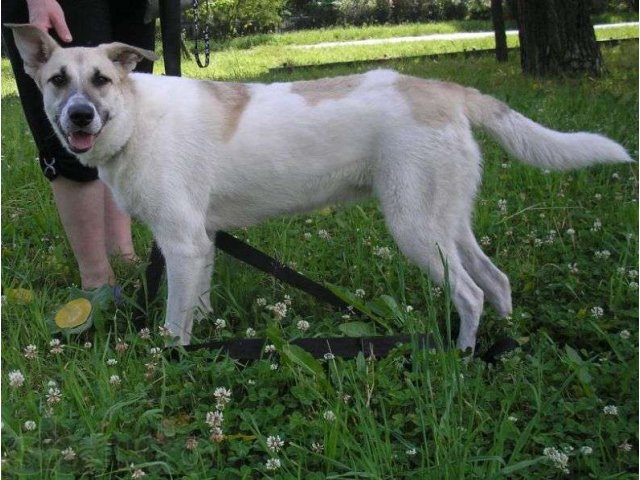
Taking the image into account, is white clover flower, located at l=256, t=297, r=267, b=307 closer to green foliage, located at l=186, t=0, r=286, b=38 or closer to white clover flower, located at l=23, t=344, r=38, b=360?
white clover flower, located at l=23, t=344, r=38, b=360

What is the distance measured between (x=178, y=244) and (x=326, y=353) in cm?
79

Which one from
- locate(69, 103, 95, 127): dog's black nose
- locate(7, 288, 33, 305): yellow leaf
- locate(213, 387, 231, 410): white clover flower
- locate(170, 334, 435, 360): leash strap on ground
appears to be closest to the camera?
locate(213, 387, 231, 410): white clover flower

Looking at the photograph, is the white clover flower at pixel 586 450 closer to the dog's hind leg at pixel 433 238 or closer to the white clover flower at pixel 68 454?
the dog's hind leg at pixel 433 238

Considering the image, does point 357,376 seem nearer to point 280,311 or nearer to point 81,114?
point 280,311

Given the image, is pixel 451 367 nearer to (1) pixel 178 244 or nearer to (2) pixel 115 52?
(1) pixel 178 244

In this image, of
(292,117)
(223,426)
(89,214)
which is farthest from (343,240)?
(223,426)

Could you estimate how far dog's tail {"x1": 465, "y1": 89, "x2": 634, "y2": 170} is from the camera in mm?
2721

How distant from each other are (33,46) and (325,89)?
1141 millimetres

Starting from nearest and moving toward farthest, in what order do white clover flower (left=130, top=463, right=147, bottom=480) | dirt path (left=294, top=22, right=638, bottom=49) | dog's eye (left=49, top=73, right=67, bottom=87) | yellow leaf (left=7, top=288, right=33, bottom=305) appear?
white clover flower (left=130, top=463, right=147, bottom=480)
dog's eye (left=49, top=73, right=67, bottom=87)
yellow leaf (left=7, top=288, right=33, bottom=305)
dirt path (left=294, top=22, right=638, bottom=49)

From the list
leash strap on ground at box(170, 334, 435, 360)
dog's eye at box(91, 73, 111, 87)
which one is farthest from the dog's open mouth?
leash strap on ground at box(170, 334, 435, 360)

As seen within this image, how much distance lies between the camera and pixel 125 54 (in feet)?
9.33

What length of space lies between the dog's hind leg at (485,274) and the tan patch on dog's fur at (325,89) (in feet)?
2.42

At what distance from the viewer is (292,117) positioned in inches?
113

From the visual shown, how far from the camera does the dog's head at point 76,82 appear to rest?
2633mm
